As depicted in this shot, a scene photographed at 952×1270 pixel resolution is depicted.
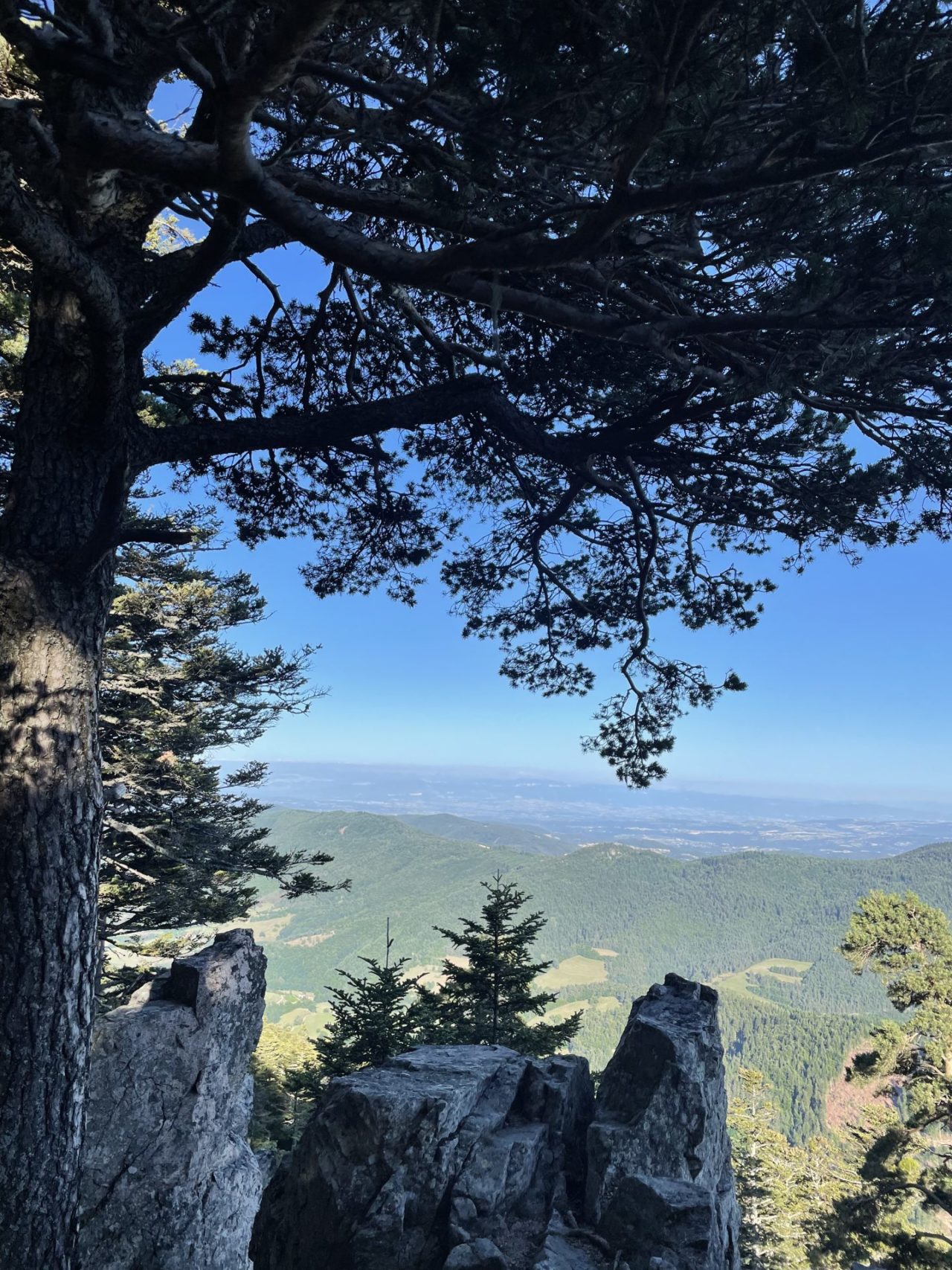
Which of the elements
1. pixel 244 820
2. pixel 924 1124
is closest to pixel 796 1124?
pixel 924 1124

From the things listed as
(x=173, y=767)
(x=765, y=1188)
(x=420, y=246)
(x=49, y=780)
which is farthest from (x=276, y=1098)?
(x=420, y=246)

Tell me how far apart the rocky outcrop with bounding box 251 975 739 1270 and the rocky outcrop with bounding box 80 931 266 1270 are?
1.73m

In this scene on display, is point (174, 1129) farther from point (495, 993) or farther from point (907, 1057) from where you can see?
point (907, 1057)

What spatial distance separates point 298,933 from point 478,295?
216 m

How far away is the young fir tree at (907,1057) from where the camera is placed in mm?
15258

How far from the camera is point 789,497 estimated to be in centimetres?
670

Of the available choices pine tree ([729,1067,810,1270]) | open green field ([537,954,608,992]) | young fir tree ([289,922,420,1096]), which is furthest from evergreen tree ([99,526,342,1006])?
open green field ([537,954,608,992])

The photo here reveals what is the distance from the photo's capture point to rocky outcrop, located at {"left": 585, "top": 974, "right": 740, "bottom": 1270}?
3781 mm

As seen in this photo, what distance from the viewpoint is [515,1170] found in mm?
4477

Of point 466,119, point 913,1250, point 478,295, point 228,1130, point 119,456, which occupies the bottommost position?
point 913,1250

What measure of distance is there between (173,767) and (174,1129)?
9225mm

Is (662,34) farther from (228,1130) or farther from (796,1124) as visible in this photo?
(796,1124)

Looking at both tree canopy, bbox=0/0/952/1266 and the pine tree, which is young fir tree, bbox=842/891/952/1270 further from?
tree canopy, bbox=0/0/952/1266

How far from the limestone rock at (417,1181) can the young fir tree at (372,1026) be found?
941cm
